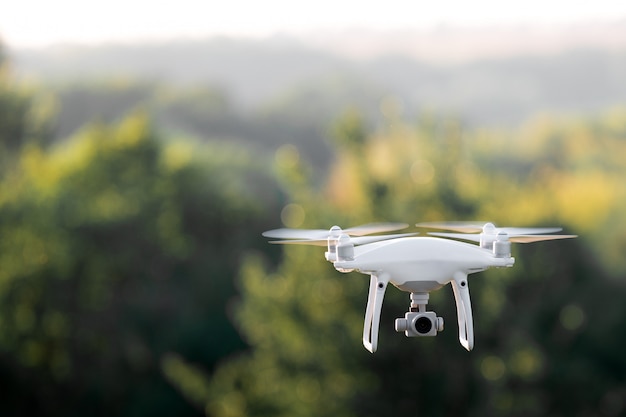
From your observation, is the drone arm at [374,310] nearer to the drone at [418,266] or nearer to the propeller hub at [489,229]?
the drone at [418,266]

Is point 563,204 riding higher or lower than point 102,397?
higher

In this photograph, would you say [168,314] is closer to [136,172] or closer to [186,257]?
[186,257]

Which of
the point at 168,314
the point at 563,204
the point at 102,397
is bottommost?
the point at 102,397

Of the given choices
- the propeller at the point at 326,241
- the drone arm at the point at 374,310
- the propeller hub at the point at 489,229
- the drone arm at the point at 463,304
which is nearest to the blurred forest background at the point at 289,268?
the propeller at the point at 326,241

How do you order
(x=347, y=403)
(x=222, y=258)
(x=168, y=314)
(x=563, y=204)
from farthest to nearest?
(x=563, y=204), (x=222, y=258), (x=168, y=314), (x=347, y=403)

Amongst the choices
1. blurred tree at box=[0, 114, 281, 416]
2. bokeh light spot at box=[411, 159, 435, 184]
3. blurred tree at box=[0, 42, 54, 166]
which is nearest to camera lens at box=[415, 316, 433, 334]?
bokeh light spot at box=[411, 159, 435, 184]

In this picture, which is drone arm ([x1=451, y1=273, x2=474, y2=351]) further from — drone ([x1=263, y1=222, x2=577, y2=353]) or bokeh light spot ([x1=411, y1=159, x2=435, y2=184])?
bokeh light spot ([x1=411, y1=159, x2=435, y2=184])

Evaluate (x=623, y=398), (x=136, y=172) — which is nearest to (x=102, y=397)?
(x=136, y=172)

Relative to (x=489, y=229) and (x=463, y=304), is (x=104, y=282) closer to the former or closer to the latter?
(x=489, y=229)
